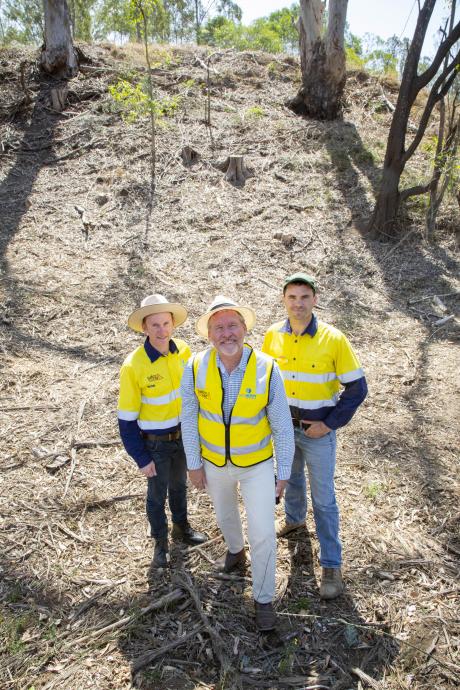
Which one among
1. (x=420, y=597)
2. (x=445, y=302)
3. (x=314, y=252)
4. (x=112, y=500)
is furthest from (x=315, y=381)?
(x=314, y=252)

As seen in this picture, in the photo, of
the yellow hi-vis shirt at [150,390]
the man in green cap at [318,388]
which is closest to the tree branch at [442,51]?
the man in green cap at [318,388]

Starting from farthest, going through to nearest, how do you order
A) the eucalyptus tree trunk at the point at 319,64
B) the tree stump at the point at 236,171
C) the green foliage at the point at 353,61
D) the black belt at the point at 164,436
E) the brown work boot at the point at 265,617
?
1. the green foliage at the point at 353,61
2. the eucalyptus tree trunk at the point at 319,64
3. the tree stump at the point at 236,171
4. the black belt at the point at 164,436
5. the brown work boot at the point at 265,617

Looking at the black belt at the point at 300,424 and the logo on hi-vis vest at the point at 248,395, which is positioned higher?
the logo on hi-vis vest at the point at 248,395

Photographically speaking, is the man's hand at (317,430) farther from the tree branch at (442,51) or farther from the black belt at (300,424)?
the tree branch at (442,51)

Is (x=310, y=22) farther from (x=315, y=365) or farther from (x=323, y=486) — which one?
(x=323, y=486)

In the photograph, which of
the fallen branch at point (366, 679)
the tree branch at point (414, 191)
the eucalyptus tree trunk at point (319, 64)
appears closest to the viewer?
the fallen branch at point (366, 679)

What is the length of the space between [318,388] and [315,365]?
154 mm

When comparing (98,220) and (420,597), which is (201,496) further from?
(98,220)

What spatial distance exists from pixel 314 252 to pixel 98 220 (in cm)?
406

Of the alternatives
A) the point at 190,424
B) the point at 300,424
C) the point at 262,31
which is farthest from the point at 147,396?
the point at 262,31

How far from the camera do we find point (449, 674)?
112 inches

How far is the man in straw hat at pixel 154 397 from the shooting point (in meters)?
3.22

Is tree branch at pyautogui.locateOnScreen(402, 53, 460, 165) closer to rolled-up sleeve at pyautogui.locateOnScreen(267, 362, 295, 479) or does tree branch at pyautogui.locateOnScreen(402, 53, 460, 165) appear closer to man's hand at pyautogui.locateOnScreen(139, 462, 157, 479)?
rolled-up sleeve at pyautogui.locateOnScreen(267, 362, 295, 479)

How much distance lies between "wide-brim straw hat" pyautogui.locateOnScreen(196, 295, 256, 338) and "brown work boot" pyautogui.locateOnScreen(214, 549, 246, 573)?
158cm
